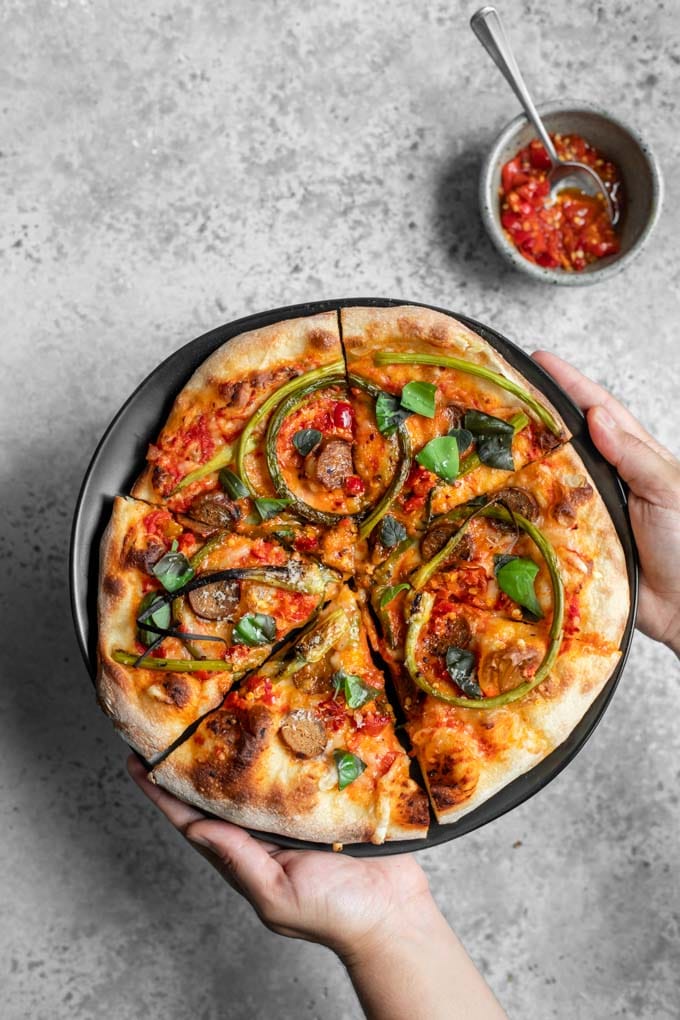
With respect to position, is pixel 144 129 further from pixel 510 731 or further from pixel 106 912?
pixel 106 912

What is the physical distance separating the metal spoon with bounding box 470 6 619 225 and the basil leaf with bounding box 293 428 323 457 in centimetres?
180

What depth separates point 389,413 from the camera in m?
3.62

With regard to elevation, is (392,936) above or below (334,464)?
below

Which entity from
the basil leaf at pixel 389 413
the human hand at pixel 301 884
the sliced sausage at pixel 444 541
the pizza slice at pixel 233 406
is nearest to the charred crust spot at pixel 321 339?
the pizza slice at pixel 233 406

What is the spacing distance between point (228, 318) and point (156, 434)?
3.36 feet

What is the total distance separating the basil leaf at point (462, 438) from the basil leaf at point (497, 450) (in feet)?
0.13

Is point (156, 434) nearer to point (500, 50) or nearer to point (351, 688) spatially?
point (351, 688)

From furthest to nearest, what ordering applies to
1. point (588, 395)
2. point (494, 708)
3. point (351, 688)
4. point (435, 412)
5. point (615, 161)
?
point (615, 161), point (588, 395), point (435, 412), point (351, 688), point (494, 708)

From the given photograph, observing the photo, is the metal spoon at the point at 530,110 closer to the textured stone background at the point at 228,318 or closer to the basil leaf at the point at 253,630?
the textured stone background at the point at 228,318

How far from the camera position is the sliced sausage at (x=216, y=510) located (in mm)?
3586

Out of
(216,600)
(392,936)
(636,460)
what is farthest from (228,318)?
(392,936)

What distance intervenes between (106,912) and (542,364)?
122 inches

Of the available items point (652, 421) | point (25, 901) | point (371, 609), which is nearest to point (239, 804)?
point (371, 609)

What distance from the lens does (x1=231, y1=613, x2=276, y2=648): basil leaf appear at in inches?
139
